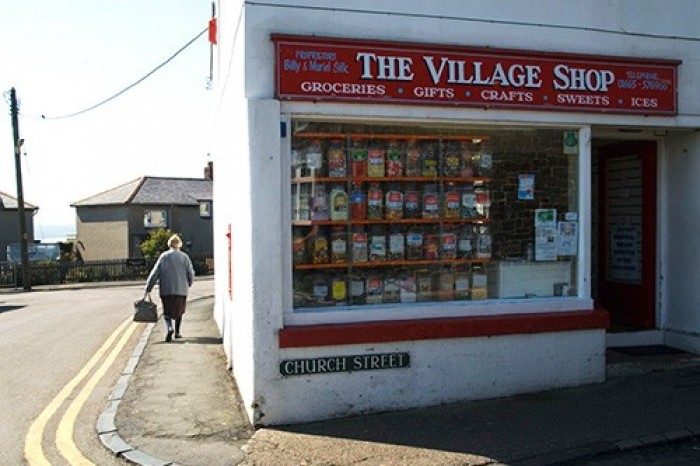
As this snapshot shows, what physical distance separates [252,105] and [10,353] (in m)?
7.49

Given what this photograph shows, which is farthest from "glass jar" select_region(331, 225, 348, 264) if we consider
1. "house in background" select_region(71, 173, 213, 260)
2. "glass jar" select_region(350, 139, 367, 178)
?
"house in background" select_region(71, 173, 213, 260)

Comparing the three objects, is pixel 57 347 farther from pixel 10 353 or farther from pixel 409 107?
pixel 409 107

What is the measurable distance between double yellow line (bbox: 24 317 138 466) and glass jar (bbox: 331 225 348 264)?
116 inches

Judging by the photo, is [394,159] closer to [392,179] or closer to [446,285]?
[392,179]

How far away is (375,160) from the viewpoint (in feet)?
23.6

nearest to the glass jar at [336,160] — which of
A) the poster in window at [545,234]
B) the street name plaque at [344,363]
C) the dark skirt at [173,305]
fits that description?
the street name plaque at [344,363]

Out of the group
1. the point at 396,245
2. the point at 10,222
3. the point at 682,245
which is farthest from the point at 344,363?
the point at 10,222

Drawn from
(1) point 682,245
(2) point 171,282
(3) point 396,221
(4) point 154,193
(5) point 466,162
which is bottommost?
(2) point 171,282

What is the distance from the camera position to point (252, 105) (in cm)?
624

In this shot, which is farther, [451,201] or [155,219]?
[155,219]

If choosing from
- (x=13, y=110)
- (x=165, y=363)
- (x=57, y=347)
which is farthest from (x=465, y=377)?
(x=13, y=110)

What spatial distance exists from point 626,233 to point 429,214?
3.28 meters

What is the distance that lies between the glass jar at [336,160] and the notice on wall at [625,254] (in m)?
4.21

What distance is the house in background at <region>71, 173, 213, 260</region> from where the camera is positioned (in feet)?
146
